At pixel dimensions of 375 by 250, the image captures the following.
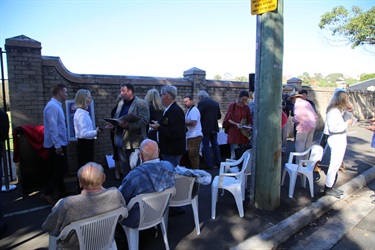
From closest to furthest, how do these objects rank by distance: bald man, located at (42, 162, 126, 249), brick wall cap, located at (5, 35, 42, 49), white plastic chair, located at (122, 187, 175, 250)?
bald man, located at (42, 162, 126, 249), white plastic chair, located at (122, 187, 175, 250), brick wall cap, located at (5, 35, 42, 49)

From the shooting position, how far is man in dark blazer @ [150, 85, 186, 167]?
13.0 ft

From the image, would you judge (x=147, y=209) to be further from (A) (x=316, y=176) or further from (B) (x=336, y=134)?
(A) (x=316, y=176)

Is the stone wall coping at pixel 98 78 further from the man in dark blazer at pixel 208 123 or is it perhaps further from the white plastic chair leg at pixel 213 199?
the white plastic chair leg at pixel 213 199

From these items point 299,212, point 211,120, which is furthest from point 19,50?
point 299,212

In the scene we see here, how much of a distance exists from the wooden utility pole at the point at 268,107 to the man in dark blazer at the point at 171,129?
3.77ft

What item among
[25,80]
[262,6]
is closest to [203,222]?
[262,6]

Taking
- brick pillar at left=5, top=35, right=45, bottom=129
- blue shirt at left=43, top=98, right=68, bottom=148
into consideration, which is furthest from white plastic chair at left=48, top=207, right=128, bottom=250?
brick pillar at left=5, top=35, right=45, bottom=129

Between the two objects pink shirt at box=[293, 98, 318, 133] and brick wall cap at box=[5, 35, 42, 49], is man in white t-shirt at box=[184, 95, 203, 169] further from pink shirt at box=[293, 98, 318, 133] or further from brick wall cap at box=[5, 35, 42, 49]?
brick wall cap at box=[5, 35, 42, 49]

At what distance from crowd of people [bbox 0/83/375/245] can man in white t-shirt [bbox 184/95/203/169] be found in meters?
0.02

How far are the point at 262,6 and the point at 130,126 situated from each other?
2717mm

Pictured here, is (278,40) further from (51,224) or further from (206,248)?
(51,224)

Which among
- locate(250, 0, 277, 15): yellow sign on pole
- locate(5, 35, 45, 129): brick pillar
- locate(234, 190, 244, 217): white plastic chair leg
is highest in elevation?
locate(250, 0, 277, 15): yellow sign on pole

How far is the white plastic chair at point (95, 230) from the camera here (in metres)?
2.12

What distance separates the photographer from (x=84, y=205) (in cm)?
217
